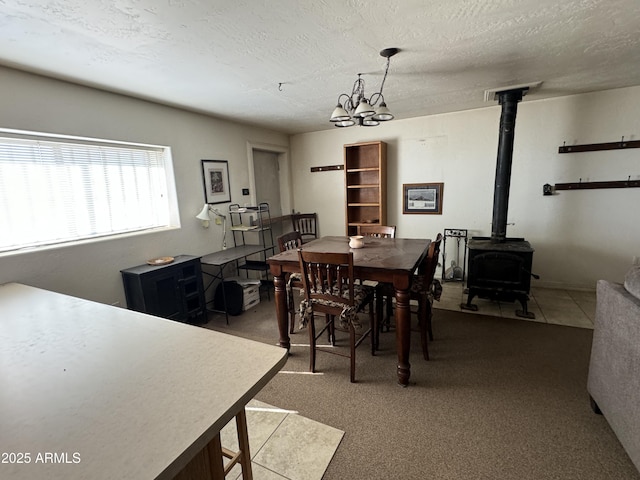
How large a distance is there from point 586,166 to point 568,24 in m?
2.33

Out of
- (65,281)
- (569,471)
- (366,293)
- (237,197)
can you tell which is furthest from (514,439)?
(237,197)

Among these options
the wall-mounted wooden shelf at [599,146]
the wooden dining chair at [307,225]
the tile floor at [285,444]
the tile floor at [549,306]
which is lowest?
the tile floor at [285,444]

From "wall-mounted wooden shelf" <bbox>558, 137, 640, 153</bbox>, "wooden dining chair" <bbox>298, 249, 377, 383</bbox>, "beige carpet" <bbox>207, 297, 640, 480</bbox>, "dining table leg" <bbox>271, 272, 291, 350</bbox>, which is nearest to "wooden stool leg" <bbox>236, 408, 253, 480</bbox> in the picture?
"beige carpet" <bbox>207, 297, 640, 480</bbox>

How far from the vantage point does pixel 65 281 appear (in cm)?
241

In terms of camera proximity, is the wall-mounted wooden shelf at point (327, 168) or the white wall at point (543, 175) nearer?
the white wall at point (543, 175)

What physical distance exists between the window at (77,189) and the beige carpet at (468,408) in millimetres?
2068

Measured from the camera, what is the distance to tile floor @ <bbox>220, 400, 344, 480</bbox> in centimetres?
153

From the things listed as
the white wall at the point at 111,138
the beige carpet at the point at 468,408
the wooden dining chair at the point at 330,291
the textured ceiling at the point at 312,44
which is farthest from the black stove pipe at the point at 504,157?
the white wall at the point at 111,138

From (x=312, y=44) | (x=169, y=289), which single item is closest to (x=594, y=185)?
(x=312, y=44)

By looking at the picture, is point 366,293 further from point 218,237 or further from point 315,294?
point 218,237

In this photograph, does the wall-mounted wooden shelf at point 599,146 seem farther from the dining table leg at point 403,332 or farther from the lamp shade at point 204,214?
the lamp shade at point 204,214

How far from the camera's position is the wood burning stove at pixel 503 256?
10.1 ft

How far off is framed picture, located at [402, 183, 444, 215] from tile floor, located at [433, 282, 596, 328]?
1234 millimetres

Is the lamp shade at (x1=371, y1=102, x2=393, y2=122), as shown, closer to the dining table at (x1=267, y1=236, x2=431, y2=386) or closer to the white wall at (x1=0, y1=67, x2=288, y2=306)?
the dining table at (x1=267, y1=236, x2=431, y2=386)
